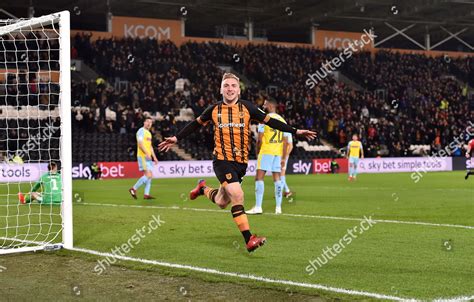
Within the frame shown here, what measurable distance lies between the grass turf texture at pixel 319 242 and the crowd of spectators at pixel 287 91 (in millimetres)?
18472

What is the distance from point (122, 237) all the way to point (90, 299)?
395 cm

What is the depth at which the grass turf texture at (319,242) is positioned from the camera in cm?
663

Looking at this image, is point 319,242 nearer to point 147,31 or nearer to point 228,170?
point 228,170

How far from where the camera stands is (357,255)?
26.4 feet

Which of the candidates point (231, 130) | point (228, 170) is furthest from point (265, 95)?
point (228, 170)

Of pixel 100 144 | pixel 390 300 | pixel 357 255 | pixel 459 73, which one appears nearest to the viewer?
Answer: pixel 390 300

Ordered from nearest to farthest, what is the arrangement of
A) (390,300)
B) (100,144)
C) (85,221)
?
(390,300)
(85,221)
(100,144)

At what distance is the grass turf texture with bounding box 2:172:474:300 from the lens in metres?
6.63

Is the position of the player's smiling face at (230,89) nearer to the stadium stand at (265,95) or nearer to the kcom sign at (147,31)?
the stadium stand at (265,95)

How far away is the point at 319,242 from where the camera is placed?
9.17 metres

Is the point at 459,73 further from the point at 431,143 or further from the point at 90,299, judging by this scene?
the point at 90,299

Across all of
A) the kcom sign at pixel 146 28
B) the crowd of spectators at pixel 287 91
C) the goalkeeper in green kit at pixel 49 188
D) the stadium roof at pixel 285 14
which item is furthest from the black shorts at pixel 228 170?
the kcom sign at pixel 146 28

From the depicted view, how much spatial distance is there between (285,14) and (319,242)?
38.6 m

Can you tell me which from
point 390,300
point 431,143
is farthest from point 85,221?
point 431,143
